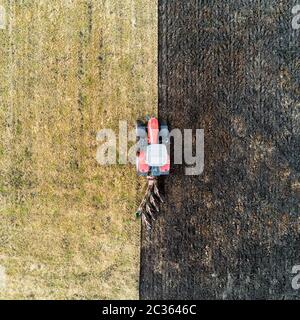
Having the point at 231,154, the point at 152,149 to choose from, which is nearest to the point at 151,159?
the point at 152,149

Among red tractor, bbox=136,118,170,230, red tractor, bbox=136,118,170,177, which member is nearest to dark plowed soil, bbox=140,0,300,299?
red tractor, bbox=136,118,170,230

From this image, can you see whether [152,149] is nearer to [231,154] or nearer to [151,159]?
[151,159]

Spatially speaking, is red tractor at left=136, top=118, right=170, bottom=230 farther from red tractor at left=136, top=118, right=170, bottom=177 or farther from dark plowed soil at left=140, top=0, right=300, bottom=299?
dark plowed soil at left=140, top=0, right=300, bottom=299

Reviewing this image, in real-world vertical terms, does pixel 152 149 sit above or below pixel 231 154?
above

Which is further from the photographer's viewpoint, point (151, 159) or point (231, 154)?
point (231, 154)

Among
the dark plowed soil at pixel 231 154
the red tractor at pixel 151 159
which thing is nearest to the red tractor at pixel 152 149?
the red tractor at pixel 151 159

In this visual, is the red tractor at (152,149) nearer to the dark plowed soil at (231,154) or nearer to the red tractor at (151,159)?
the red tractor at (151,159)

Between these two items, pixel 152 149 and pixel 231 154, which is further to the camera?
pixel 231 154
